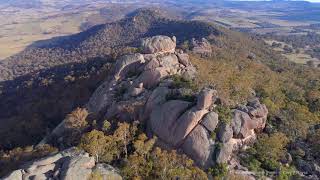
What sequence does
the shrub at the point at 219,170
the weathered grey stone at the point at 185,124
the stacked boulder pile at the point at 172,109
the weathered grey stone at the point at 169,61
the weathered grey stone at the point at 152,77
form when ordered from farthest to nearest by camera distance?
the weathered grey stone at the point at 169,61 < the weathered grey stone at the point at 152,77 < the weathered grey stone at the point at 185,124 < the stacked boulder pile at the point at 172,109 < the shrub at the point at 219,170

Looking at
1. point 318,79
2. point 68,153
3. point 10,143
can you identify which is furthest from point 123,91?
point 318,79

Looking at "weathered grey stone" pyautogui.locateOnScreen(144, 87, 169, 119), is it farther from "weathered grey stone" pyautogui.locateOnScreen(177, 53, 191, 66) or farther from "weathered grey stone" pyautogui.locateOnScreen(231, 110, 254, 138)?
"weathered grey stone" pyautogui.locateOnScreen(177, 53, 191, 66)

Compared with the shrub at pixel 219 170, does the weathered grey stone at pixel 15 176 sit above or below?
above

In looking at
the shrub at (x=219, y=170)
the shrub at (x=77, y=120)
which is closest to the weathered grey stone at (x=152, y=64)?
the shrub at (x=77, y=120)

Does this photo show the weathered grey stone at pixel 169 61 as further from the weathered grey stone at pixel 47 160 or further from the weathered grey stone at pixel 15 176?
the weathered grey stone at pixel 15 176

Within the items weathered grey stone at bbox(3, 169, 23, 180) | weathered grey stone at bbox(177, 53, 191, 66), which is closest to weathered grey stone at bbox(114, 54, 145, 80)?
weathered grey stone at bbox(177, 53, 191, 66)

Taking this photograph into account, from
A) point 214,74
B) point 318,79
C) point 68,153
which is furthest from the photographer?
point 318,79

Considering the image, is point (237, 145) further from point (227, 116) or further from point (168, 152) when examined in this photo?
point (168, 152)
